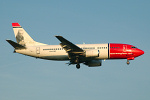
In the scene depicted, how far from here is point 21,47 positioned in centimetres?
6781

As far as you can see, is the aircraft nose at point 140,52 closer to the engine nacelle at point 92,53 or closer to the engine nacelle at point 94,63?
the engine nacelle at point 94,63

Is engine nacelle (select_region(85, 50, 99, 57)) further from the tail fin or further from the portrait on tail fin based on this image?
the portrait on tail fin

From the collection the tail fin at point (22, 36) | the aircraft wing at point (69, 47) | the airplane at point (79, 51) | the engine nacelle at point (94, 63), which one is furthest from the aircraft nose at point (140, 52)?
the tail fin at point (22, 36)

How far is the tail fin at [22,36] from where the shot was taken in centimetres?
7050

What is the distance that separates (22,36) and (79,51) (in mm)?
Answer: 15286

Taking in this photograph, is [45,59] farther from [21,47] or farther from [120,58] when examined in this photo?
[120,58]

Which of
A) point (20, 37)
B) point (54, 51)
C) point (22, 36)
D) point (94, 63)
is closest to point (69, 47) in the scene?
point (54, 51)

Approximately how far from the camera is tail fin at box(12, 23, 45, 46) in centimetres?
7050

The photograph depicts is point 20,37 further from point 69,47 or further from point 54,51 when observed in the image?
point 69,47

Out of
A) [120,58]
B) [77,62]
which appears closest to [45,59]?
[77,62]

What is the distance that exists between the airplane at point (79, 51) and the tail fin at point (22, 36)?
1061mm

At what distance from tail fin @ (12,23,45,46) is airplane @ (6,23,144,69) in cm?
106

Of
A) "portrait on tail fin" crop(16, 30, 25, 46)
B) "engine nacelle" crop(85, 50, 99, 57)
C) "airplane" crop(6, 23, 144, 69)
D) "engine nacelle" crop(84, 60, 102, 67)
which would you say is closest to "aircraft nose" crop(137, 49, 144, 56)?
"airplane" crop(6, 23, 144, 69)

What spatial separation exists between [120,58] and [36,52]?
17.6 meters
